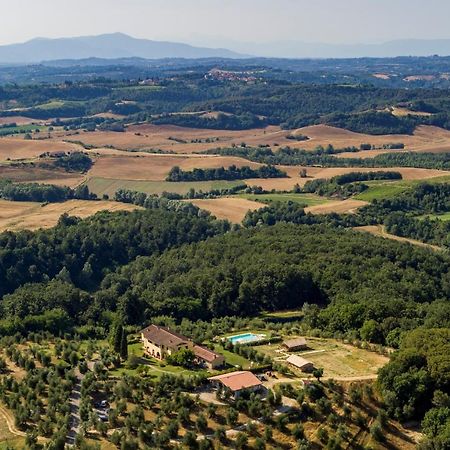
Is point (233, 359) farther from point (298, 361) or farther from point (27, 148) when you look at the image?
point (27, 148)

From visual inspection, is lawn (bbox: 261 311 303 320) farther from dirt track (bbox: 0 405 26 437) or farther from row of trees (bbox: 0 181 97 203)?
row of trees (bbox: 0 181 97 203)

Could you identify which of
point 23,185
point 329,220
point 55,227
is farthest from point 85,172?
point 329,220

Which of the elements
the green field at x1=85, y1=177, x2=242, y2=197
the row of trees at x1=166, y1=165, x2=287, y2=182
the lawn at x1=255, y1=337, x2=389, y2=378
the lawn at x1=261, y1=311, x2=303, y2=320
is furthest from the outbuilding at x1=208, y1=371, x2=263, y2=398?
the row of trees at x1=166, y1=165, x2=287, y2=182

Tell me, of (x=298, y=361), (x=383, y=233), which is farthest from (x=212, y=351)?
(x=383, y=233)

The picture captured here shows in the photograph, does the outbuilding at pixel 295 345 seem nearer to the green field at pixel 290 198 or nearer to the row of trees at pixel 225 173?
the green field at pixel 290 198

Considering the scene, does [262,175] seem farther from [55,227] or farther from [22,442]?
[22,442]
